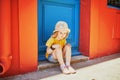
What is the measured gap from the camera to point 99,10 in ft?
16.6

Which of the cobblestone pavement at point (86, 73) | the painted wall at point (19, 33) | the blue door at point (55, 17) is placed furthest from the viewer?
the blue door at point (55, 17)

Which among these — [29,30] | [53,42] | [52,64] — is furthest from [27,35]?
[52,64]

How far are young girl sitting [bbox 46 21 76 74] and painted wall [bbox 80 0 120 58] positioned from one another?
1.03 meters

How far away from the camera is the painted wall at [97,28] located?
482cm

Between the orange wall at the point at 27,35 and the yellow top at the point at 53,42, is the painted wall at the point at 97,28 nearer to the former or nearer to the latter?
the yellow top at the point at 53,42

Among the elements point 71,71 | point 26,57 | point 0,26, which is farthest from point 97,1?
point 0,26

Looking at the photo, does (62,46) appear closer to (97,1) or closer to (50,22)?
(50,22)

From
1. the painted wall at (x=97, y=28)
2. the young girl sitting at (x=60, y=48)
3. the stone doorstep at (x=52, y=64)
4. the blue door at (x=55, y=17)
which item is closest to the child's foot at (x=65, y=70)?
the young girl sitting at (x=60, y=48)

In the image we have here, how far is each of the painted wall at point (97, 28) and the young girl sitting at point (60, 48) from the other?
1.03 meters

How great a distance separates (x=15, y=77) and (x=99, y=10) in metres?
2.70

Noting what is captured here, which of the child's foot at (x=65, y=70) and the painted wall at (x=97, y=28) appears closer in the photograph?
the child's foot at (x=65, y=70)

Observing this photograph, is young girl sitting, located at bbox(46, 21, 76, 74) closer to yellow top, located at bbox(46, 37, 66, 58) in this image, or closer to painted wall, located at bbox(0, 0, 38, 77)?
yellow top, located at bbox(46, 37, 66, 58)

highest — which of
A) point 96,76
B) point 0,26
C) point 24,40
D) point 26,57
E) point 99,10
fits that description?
point 99,10

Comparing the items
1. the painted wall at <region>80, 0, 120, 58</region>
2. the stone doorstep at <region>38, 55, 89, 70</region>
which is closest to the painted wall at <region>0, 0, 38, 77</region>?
the stone doorstep at <region>38, 55, 89, 70</region>
